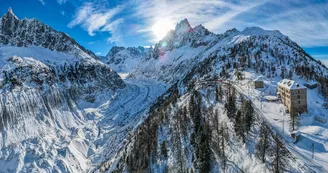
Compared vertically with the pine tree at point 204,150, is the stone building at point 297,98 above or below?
above

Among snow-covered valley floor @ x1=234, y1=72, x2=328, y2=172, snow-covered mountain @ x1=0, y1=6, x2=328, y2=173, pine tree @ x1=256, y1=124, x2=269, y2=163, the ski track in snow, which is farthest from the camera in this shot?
the ski track in snow

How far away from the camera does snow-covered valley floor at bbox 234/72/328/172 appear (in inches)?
1795

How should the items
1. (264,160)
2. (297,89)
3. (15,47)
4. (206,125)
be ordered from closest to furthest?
(264,160) → (297,89) → (206,125) → (15,47)

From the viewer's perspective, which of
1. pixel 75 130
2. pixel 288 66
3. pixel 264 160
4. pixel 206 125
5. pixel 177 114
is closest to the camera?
pixel 264 160

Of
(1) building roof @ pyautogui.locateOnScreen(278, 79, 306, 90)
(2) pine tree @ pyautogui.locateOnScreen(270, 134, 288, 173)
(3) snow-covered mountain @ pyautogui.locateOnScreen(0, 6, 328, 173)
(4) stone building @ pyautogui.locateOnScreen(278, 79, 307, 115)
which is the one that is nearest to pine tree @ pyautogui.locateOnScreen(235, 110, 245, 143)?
(3) snow-covered mountain @ pyautogui.locateOnScreen(0, 6, 328, 173)

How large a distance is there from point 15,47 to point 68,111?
78133 mm

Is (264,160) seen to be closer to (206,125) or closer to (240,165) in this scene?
(240,165)

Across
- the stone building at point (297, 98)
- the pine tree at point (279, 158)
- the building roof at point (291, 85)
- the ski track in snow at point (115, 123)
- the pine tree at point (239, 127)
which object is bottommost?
the ski track in snow at point (115, 123)

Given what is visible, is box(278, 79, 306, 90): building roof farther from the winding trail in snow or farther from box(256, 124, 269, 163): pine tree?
box(256, 124, 269, 163): pine tree

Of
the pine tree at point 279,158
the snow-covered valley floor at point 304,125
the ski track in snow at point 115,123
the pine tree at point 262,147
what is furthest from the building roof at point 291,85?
the ski track in snow at point 115,123

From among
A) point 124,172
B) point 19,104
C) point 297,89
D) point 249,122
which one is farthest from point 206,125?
point 19,104

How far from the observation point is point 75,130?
5221 inches

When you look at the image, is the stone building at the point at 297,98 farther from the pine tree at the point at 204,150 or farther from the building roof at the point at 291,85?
the pine tree at the point at 204,150

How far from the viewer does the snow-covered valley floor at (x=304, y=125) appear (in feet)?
150
